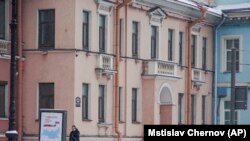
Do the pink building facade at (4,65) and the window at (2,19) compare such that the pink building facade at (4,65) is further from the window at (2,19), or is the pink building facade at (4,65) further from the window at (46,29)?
the window at (46,29)

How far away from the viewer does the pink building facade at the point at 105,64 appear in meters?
26.7

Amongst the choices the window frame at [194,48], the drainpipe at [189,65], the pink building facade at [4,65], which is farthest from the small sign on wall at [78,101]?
the window frame at [194,48]

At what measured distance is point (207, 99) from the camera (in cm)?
3897

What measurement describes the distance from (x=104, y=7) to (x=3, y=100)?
617 cm

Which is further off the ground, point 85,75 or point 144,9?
point 144,9

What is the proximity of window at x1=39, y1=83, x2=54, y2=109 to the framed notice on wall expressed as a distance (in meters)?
8.73

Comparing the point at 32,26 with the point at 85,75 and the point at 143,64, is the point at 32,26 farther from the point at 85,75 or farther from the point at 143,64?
the point at 143,64

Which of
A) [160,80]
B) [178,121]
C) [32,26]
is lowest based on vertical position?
[178,121]

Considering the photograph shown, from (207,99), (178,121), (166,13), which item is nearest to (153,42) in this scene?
(166,13)

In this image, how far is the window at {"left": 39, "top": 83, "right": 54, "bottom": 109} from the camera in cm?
2688

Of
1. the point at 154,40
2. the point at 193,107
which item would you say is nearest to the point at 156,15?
the point at 154,40

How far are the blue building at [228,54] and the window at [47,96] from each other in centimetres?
1489

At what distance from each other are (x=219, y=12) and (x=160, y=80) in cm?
932

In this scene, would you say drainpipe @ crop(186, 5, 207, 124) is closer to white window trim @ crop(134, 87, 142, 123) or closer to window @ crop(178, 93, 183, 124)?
window @ crop(178, 93, 183, 124)
